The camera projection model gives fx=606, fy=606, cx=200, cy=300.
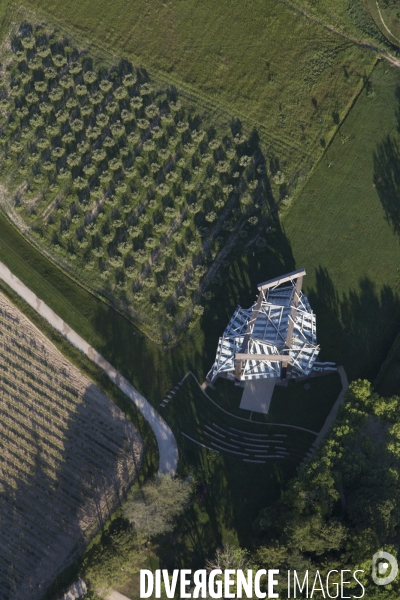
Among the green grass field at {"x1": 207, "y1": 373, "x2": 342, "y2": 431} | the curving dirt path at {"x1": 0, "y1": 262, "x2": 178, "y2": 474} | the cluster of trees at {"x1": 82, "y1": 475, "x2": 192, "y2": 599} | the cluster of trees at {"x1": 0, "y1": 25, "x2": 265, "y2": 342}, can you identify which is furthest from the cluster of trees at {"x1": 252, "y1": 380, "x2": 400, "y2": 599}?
the cluster of trees at {"x1": 0, "y1": 25, "x2": 265, "y2": 342}

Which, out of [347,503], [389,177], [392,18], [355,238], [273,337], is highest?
[392,18]

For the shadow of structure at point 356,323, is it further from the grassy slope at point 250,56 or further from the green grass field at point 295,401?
the grassy slope at point 250,56

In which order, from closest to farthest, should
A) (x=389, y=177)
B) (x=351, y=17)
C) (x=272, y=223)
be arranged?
(x=272, y=223)
(x=389, y=177)
(x=351, y=17)

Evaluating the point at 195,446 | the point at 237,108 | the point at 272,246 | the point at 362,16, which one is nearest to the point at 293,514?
the point at 195,446

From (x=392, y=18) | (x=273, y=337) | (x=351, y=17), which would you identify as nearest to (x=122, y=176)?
(x=273, y=337)

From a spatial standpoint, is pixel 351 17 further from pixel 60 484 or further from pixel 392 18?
pixel 60 484

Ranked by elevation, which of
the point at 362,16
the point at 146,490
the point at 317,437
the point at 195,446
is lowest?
the point at 146,490

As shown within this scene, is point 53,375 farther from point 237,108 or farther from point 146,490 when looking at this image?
point 237,108
